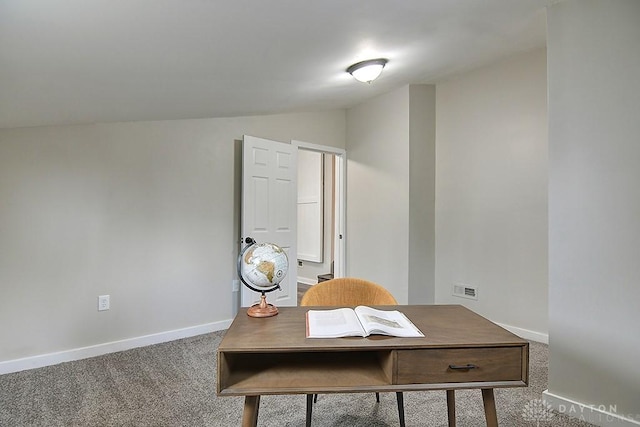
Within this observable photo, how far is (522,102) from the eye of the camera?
10.7 feet

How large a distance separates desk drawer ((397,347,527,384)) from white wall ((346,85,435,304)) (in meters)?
2.62

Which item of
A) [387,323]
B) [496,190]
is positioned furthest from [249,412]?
[496,190]

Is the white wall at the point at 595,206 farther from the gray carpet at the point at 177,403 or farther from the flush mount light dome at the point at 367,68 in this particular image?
the flush mount light dome at the point at 367,68

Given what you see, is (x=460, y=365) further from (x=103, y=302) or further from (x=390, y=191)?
(x=390, y=191)

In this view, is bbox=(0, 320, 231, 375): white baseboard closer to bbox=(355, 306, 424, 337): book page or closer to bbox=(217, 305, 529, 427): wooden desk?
bbox=(217, 305, 529, 427): wooden desk

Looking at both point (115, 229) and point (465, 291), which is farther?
Answer: point (465, 291)

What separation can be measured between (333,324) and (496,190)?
2.74 metres

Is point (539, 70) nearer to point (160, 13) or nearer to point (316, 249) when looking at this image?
point (160, 13)

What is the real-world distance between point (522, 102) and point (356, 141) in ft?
5.98

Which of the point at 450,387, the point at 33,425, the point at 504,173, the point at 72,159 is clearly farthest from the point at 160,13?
the point at 504,173

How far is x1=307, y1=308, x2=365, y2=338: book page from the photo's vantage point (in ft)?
3.95

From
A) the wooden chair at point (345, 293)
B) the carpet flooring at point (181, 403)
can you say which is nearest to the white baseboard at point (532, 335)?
the carpet flooring at point (181, 403)

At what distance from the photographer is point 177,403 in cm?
213

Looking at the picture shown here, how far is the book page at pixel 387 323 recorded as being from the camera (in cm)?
120
